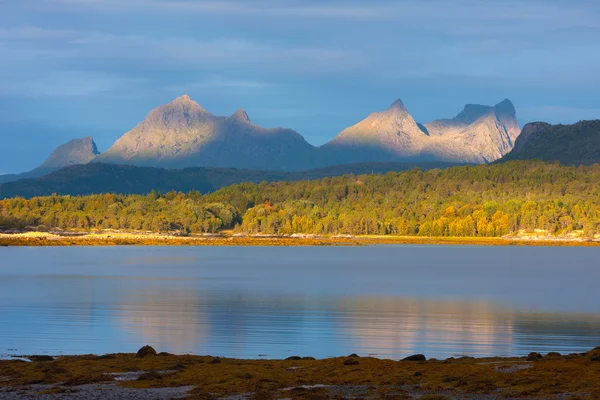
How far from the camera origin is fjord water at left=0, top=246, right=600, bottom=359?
36812 mm

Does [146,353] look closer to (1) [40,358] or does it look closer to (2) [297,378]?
(1) [40,358]

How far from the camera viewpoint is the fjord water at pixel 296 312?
3681 centimetres

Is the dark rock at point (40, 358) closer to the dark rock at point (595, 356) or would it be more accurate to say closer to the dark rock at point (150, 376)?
the dark rock at point (150, 376)

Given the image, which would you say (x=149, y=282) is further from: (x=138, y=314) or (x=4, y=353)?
(x=4, y=353)

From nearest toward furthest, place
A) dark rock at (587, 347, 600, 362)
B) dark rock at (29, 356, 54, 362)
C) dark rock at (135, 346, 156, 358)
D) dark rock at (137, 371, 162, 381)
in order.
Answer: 1. dark rock at (137, 371, 162, 381)
2. dark rock at (587, 347, 600, 362)
3. dark rock at (29, 356, 54, 362)
4. dark rock at (135, 346, 156, 358)

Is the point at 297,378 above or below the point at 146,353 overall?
below

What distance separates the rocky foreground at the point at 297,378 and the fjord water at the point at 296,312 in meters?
4.89

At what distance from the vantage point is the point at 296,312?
5138 centimetres

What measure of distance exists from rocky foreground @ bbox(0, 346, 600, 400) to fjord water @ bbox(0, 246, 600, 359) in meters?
4.89

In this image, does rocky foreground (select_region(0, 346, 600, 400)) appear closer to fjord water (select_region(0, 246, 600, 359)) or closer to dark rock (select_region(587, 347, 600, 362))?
dark rock (select_region(587, 347, 600, 362))

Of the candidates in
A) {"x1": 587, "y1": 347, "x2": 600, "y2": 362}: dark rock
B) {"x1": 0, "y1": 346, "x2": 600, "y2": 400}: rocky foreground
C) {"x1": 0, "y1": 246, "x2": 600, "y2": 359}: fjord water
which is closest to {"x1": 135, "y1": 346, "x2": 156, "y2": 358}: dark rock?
{"x1": 0, "y1": 346, "x2": 600, "y2": 400}: rocky foreground

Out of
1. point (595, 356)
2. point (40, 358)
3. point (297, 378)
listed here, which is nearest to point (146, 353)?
point (40, 358)

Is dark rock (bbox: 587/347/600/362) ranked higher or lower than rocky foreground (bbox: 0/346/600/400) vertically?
higher

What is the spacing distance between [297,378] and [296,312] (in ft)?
82.0
